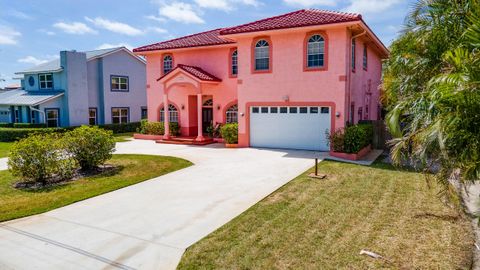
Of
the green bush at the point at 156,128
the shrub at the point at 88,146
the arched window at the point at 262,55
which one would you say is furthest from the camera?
the green bush at the point at 156,128

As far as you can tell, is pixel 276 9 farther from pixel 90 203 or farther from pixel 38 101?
pixel 38 101

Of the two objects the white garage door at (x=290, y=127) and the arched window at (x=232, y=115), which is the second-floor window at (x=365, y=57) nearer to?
the white garage door at (x=290, y=127)

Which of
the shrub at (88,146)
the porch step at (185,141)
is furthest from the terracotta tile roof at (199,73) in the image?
the shrub at (88,146)

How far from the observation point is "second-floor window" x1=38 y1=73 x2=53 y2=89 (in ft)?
95.6

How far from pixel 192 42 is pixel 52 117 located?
46.5 feet

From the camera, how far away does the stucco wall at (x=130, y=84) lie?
30438 mm

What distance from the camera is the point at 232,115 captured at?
21.3 metres

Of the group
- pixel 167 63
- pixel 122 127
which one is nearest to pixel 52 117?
pixel 122 127

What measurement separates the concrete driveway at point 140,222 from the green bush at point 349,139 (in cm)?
304

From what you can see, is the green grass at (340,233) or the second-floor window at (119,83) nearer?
the green grass at (340,233)

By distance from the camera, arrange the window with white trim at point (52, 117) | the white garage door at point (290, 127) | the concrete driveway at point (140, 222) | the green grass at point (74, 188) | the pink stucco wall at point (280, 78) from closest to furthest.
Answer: the concrete driveway at point (140, 222) < the green grass at point (74, 188) < the pink stucco wall at point (280, 78) < the white garage door at point (290, 127) < the window with white trim at point (52, 117)

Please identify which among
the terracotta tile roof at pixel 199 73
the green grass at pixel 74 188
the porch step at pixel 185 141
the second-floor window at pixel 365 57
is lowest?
the green grass at pixel 74 188

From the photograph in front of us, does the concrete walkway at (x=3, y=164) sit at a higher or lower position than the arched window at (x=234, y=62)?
lower

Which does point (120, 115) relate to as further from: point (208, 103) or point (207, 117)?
point (208, 103)
